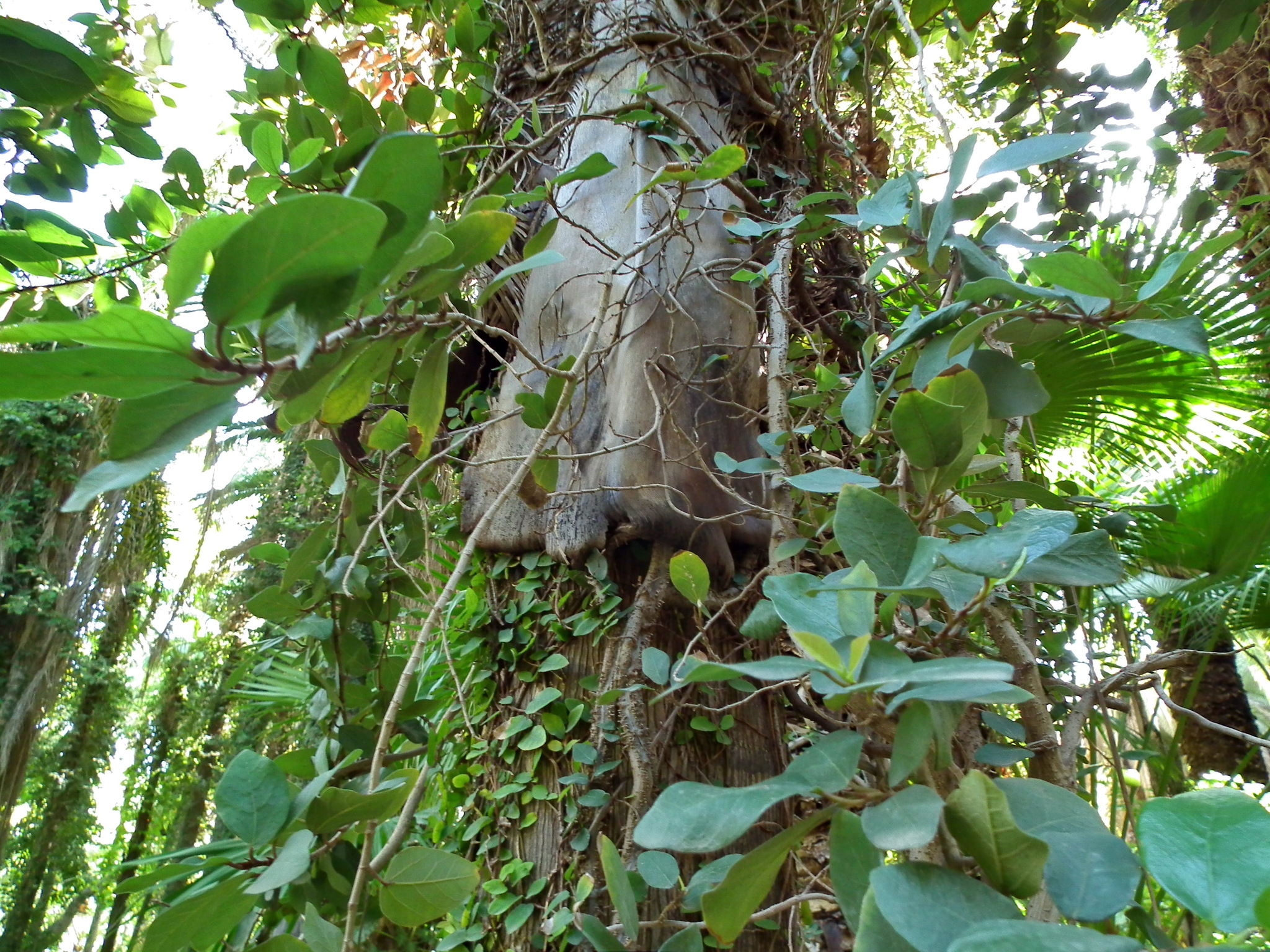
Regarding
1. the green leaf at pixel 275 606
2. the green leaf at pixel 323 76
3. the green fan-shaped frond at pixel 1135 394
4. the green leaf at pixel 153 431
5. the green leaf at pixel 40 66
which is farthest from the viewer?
the green fan-shaped frond at pixel 1135 394

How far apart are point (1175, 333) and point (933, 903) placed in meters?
0.35

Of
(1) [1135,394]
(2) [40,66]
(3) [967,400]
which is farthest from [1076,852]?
(1) [1135,394]

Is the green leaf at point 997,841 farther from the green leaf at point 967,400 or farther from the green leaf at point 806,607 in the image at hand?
the green leaf at point 967,400

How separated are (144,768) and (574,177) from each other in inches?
312

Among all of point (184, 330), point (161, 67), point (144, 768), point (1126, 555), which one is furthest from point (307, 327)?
point (144, 768)

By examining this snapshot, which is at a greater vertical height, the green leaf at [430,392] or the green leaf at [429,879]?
the green leaf at [430,392]

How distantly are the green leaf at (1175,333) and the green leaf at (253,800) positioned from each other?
0.59 m

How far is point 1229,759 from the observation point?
11.0ft

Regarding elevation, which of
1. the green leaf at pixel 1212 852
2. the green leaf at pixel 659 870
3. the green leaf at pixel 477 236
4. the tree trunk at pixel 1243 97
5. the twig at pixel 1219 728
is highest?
the tree trunk at pixel 1243 97

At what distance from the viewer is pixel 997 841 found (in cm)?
30

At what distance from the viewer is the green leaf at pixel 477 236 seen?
47cm

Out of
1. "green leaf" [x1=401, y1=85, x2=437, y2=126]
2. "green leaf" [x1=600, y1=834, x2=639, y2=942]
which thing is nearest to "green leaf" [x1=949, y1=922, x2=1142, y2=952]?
"green leaf" [x1=600, y1=834, x2=639, y2=942]

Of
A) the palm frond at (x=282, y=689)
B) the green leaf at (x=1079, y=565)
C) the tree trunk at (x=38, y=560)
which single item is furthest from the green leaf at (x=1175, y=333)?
the tree trunk at (x=38, y=560)

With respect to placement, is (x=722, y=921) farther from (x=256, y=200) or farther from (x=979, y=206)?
(x=256, y=200)
